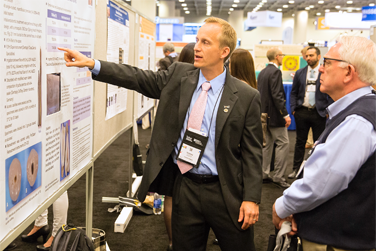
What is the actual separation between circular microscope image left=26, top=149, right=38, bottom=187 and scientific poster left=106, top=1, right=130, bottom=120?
1163 millimetres

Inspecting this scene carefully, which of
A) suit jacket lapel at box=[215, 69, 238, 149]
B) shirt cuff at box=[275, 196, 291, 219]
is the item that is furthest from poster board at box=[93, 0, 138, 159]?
shirt cuff at box=[275, 196, 291, 219]

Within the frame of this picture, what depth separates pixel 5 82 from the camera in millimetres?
1006

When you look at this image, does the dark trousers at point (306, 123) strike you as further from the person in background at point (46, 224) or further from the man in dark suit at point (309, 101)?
the person in background at point (46, 224)

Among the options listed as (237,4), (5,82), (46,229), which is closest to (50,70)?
(5,82)

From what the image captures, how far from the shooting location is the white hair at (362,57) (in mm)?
1231

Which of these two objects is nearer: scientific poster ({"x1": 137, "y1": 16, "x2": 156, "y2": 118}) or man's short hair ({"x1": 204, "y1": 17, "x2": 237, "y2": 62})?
→ man's short hair ({"x1": 204, "y1": 17, "x2": 237, "y2": 62})

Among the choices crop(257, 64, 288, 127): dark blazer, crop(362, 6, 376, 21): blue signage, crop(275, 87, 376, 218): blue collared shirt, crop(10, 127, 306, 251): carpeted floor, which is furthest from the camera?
crop(362, 6, 376, 21): blue signage

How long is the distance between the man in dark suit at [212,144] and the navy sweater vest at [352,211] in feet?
1.19

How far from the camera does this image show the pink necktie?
1586 mm

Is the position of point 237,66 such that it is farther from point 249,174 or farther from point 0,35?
point 0,35

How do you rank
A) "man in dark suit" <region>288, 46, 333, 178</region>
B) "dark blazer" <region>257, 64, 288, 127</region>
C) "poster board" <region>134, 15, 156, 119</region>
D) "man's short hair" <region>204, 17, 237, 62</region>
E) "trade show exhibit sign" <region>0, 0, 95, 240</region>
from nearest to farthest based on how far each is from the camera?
1. "trade show exhibit sign" <region>0, 0, 95, 240</region>
2. "man's short hair" <region>204, 17, 237, 62</region>
3. "poster board" <region>134, 15, 156, 119</region>
4. "dark blazer" <region>257, 64, 288, 127</region>
5. "man in dark suit" <region>288, 46, 333, 178</region>

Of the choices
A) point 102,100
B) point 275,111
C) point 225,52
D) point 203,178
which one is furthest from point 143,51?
point 203,178

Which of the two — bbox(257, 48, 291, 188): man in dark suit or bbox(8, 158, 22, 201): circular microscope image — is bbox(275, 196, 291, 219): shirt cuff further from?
bbox(257, 48, 291, 188): man in dark suit

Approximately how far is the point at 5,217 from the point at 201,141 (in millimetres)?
820
